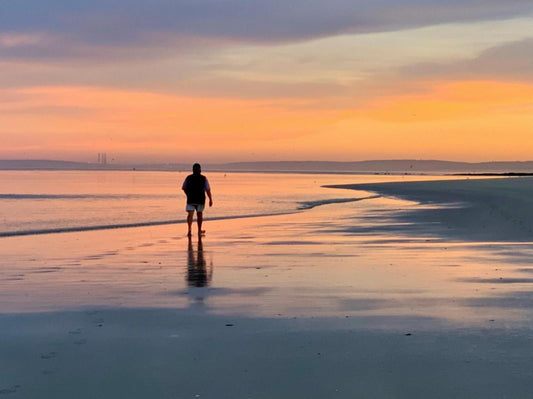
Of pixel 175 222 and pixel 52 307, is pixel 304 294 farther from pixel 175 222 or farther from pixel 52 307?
pixel 175 222

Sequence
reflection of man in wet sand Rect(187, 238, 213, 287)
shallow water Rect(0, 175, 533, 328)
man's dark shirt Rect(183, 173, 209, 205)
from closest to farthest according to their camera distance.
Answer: shallow water Rect(0, 175, 533, 328), reflection of man in wet sand Rect(187, 238, 213, 287), man's dark shirt Rect(183, 173, 209, 205)

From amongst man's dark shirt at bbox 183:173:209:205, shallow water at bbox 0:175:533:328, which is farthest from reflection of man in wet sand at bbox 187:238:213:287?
man's dark shirt at bbox 183:173:209:205

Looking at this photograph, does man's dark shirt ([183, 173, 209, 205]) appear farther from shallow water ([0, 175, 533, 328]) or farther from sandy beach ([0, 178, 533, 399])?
sandy beach ([0, 178, 533, 399])

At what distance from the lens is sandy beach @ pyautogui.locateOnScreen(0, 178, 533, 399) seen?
19.7ft

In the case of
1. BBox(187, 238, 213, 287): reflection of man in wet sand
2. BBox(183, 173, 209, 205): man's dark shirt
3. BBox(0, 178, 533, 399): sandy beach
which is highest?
BBox(183, 173, 209, 205): man's dark shirt

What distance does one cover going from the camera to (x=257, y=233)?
74.5 ft

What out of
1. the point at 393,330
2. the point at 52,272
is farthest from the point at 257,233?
the point at 393,330

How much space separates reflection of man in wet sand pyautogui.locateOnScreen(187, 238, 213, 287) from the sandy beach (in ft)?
0.15

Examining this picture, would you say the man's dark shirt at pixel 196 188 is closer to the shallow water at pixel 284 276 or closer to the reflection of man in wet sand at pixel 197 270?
the shallow water at pixel 284 276

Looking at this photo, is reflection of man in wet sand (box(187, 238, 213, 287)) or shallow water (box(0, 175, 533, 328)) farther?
reflection of man in wet sand (box(187, 238, 213, 287))

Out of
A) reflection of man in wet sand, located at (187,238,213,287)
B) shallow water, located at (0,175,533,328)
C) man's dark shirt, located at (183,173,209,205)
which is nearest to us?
shallow water, located at (0,175,533,328)

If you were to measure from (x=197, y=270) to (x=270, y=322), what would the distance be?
537 centimetres

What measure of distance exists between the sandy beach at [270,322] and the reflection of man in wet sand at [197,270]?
4cm

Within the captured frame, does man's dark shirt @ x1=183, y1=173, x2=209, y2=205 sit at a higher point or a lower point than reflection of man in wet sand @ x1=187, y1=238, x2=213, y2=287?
higher
